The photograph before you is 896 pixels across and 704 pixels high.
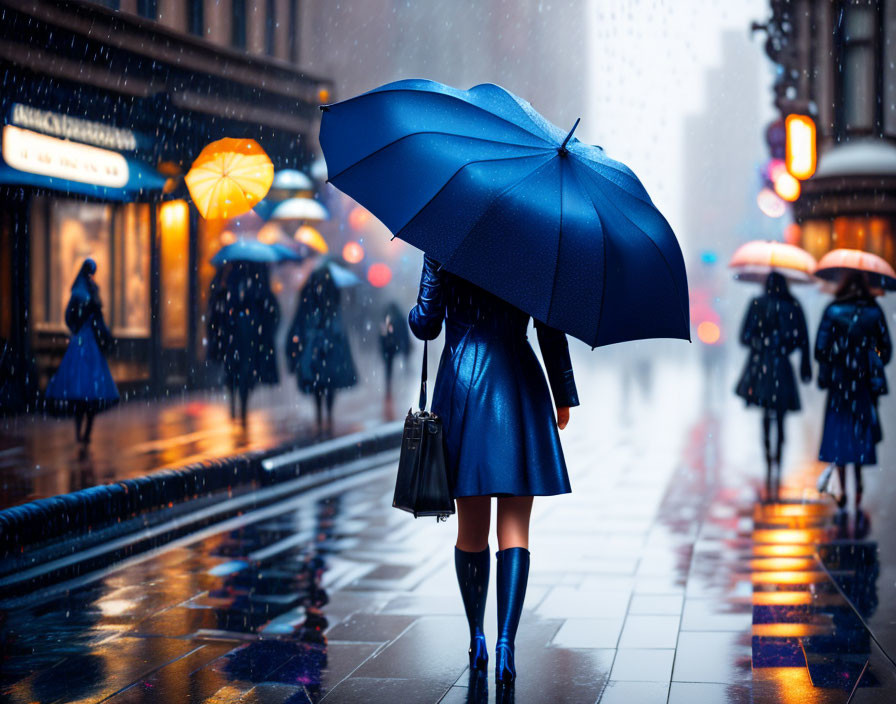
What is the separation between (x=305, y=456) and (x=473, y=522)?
22.0 feet

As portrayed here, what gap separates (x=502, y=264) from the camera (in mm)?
4168

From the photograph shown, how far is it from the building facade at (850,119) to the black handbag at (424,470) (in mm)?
22816

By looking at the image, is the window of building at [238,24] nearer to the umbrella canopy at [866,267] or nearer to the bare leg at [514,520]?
the umbrella canopy at [866,267]

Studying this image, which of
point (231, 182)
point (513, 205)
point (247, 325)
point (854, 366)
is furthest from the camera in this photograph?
point (247, 325)

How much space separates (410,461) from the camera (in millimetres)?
4344

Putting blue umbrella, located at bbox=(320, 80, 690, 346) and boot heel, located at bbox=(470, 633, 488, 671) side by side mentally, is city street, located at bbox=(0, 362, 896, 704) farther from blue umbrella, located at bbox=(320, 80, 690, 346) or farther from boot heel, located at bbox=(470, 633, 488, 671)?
blue umbrella, located at bbox=(320, 80, 690, 346)

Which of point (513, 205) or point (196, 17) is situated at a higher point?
point (196, 17)

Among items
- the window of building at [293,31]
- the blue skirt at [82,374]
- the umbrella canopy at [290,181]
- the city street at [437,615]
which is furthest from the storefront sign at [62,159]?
the city street at [437,615]

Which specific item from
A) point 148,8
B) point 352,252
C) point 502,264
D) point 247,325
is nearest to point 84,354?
point 247,325

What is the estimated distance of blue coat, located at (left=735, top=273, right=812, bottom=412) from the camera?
11.0 m

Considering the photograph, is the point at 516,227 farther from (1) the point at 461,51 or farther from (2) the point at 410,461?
(1) the point at 461,51

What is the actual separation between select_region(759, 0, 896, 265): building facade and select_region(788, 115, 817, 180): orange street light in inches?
24.8

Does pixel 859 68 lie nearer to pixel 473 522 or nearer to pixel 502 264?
pixel 473 522

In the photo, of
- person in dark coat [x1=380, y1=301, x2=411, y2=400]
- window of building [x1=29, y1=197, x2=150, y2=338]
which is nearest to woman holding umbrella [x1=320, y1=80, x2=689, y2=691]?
window of building [x1=29, y1=197, x2=150, y2=338]
